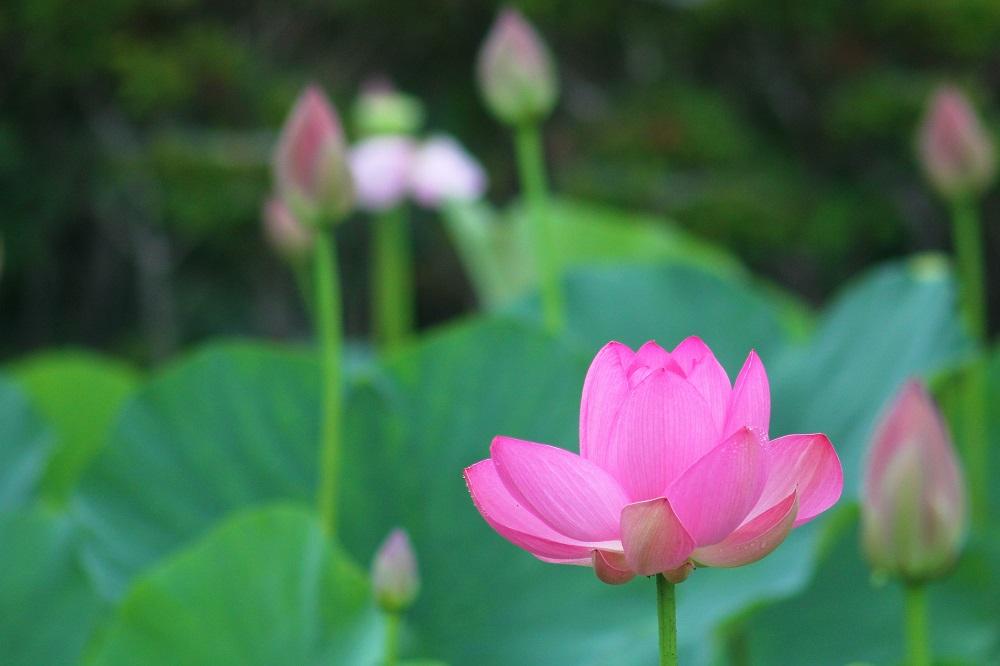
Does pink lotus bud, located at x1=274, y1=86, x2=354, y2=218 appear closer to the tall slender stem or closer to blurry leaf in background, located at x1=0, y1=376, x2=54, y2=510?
the tall slender stem

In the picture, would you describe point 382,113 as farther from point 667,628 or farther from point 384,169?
point 667,628

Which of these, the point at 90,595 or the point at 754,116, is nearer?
the point at 90,595

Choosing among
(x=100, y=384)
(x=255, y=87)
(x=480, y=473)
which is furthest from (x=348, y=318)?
(x=480, y=473)

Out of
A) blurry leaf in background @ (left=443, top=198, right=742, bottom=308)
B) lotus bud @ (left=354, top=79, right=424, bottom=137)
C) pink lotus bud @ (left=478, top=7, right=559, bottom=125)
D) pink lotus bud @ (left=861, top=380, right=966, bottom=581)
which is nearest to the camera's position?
pink lotus bud @ (left=861, top=380, right=966, bottom=581)

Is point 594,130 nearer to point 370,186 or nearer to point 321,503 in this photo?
point 370,186

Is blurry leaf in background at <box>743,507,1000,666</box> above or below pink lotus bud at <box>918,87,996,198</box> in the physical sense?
below

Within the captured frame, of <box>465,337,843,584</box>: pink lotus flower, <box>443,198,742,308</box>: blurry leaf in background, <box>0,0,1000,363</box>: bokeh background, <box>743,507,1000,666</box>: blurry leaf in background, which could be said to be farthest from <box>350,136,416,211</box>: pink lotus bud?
<box>0,0,1000,363</box>: bokeh background
